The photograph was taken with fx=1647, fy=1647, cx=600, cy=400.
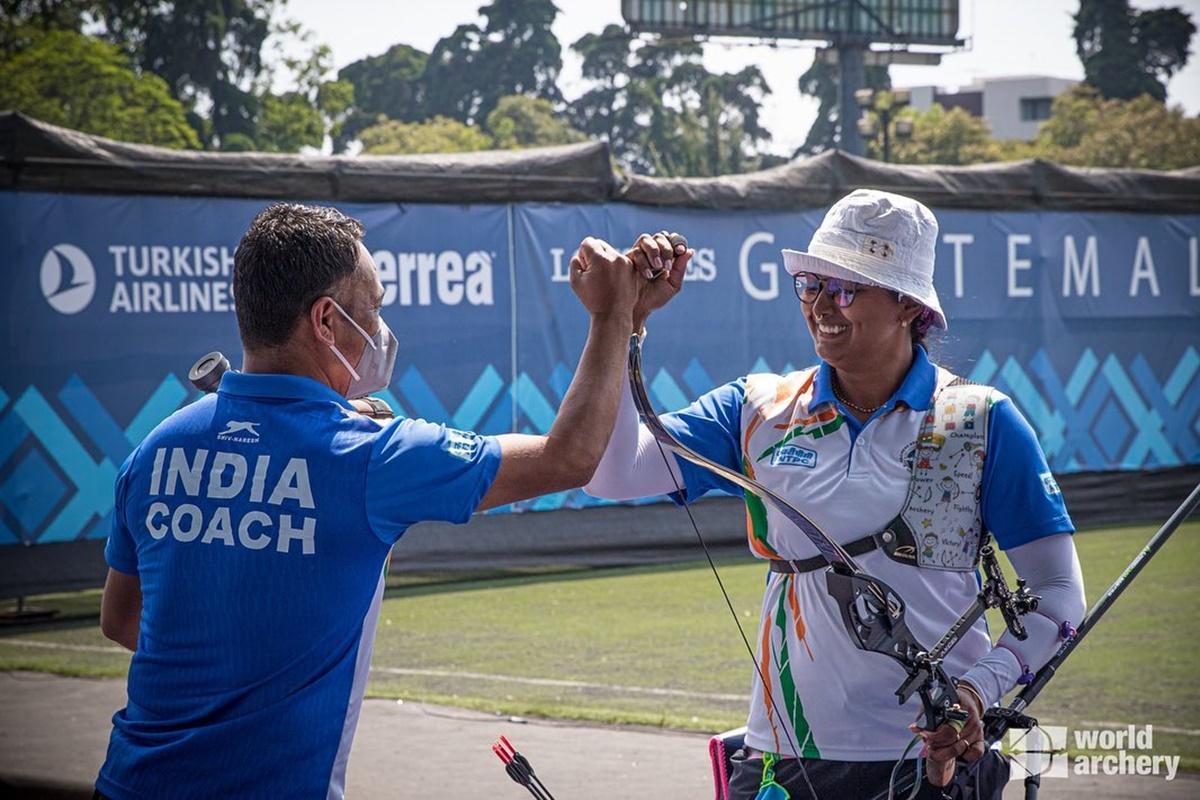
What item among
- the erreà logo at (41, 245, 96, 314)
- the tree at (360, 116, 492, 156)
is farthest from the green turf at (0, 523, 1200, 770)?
the tree at (360, 116, 492, 156)

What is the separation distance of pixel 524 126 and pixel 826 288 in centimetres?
8149

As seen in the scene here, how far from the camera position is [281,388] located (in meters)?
2.83

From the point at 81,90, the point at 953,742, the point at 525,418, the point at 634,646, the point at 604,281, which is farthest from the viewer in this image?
the point at 81,90

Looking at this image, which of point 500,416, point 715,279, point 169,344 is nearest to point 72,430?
point 169,344

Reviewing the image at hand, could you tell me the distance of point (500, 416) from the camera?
43.6 ft

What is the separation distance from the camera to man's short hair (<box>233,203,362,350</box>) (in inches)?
112

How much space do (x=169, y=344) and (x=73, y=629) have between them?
7.14ft

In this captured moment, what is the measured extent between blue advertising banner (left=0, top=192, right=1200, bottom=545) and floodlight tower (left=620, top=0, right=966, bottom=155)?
3195 centimetres

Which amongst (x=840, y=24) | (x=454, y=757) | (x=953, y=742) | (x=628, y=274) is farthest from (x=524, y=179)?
(x=840, y=24)

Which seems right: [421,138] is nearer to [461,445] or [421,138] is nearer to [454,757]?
[454,757]

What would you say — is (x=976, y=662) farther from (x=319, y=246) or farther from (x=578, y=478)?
(x=319, y=246)

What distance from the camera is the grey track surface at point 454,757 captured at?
6.59 meters

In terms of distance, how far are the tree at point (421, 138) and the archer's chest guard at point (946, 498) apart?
6854 centimetres

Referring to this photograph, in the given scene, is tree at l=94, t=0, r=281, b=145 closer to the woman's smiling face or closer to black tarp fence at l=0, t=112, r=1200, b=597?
black tarp fence at l=0, t=112, r=1200, b=597
